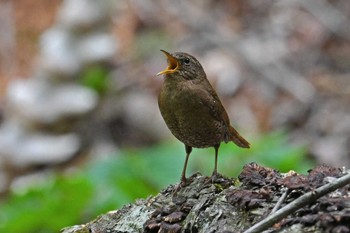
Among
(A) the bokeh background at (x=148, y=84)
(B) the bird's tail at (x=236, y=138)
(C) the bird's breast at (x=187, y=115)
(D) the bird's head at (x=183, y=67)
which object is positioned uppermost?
(A) the bokeh background at (x=148, y=84)

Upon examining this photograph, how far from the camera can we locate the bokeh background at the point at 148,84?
673 centimetres

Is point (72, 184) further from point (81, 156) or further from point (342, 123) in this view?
point (342, 123)

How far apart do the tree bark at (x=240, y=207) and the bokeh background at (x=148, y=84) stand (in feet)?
8.75

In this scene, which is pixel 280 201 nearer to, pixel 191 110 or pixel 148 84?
pixel 191 110

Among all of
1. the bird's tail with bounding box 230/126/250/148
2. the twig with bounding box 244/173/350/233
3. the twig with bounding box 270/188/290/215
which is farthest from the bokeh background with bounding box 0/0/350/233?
the twig with bounding box 244/173/350/233

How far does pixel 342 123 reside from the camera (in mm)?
8125

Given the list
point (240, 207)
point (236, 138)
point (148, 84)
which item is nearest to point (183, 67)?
point (236, 138)

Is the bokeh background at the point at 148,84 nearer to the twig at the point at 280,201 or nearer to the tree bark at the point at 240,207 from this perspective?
the tree bark at the point at 240,207

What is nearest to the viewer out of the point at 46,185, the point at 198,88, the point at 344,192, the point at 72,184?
the point at 344,192

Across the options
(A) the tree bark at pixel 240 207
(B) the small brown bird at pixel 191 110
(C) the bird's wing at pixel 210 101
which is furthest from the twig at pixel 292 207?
(C) the bird's wing at pixel 210 101

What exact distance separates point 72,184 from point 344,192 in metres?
2.99

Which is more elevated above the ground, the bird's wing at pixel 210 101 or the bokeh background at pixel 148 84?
the bokeh background at pixel 148 84

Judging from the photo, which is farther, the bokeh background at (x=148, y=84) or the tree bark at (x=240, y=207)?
the bokeh background at (x=148, y=84)

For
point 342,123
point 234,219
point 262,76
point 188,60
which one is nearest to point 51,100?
point 262,76
